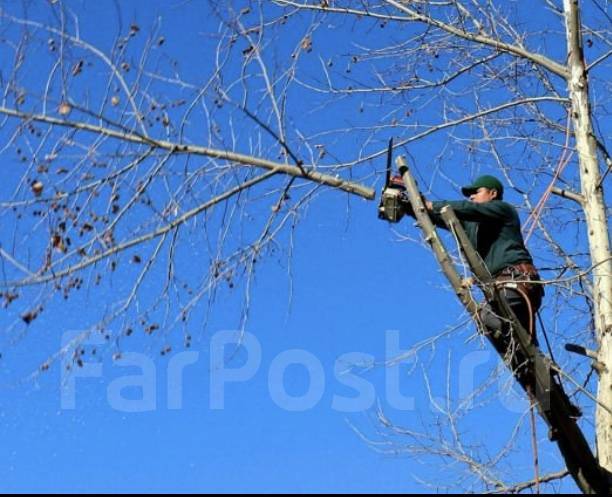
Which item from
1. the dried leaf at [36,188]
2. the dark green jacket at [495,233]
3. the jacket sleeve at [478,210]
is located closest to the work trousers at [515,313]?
the dark green jacket at [495,233]

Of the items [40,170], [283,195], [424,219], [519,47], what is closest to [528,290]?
[424,219]

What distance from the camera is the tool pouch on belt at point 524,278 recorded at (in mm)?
7258

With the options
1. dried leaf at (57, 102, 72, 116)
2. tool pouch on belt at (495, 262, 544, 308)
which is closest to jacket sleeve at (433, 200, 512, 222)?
tool pouch on belt at (495, 262, 544, 308)

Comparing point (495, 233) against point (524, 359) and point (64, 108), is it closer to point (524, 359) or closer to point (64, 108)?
point (524, 359)

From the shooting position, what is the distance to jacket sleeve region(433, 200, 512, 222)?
7.18 m

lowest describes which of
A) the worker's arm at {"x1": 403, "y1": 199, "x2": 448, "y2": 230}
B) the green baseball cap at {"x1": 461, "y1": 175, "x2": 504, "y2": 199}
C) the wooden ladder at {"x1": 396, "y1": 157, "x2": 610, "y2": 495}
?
the wooden ladder at {"x1": 396, "y1": 157, "x2": 610, "y2": 495}

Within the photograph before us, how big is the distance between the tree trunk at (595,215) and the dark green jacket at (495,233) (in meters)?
0.51

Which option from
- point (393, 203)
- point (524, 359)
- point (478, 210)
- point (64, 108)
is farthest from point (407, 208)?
point (64, 108)

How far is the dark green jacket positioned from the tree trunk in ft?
1.69

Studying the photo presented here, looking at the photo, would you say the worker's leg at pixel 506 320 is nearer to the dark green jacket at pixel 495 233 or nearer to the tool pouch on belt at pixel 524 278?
the tool pouch on belt at pixel 524 278

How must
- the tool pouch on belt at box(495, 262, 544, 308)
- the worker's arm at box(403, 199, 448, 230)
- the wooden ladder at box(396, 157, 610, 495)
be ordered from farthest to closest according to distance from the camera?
the tool pouch on belt at box(495, 262, 544, 308) → the worker's arm at box(403, 199, 448, 230) → the wooden ladder at box(396, 157, 610, 495)

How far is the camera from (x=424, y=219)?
7078 millimetres

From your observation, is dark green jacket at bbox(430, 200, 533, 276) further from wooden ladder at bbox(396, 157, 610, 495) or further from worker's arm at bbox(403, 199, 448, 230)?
wooden ladder at bbox(396, 157, 610, 495)

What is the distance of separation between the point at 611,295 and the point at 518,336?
1.09 meters
